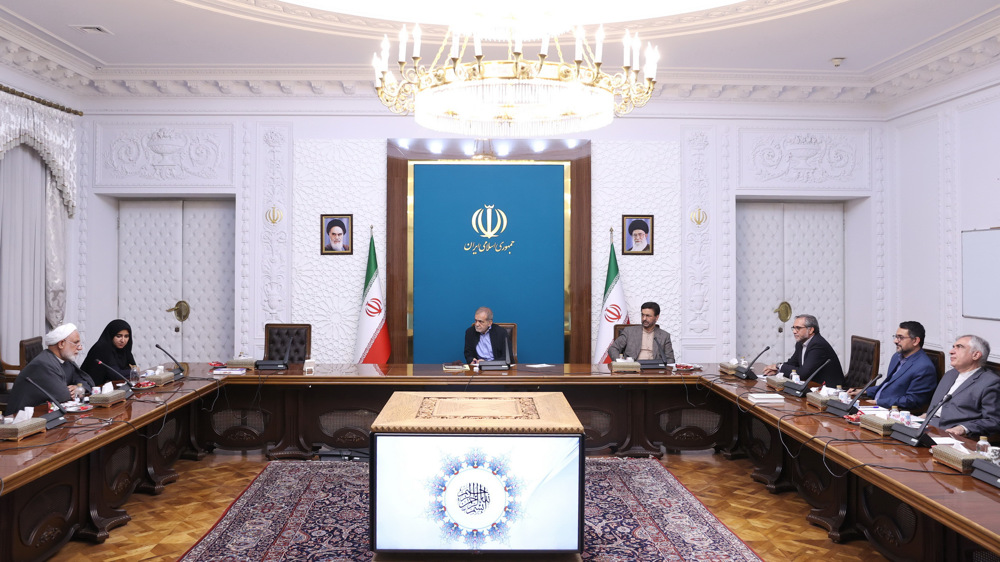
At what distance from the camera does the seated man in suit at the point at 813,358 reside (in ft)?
17.7

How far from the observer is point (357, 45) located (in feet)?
21.1

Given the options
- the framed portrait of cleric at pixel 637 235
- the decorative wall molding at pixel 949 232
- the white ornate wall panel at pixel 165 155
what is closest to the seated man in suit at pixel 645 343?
the framed portrait of cleric at pixel 637 235

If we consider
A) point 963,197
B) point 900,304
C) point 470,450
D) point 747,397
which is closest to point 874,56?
point 963,197

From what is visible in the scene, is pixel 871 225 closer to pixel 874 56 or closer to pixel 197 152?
pixel 874 56

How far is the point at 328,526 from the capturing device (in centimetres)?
415

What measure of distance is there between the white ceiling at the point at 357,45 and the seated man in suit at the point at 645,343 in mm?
2556

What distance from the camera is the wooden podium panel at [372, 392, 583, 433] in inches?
134

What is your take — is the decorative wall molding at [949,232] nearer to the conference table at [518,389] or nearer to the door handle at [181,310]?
the conference table at [518,389]

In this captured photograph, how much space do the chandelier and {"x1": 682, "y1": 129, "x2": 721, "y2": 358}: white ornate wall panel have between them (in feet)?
11.6

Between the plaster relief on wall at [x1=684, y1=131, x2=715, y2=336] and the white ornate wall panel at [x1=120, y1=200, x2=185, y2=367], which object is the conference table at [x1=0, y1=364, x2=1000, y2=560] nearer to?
the plaster relief on wall at [x1=684, y1=131, x2=715, y2=336]

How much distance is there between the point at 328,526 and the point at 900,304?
21.9 ft

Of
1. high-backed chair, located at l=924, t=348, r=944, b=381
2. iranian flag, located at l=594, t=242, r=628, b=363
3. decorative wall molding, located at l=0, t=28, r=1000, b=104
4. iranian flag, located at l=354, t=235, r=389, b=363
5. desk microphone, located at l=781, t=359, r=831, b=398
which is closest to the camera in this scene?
desk microphone, located at l=781, t=359, r=831, b=398

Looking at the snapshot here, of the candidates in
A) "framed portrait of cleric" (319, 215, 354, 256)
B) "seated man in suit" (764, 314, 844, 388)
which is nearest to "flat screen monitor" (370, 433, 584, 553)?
"seated man in suit" (764, 314, 844, 388)

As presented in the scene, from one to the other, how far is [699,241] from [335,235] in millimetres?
4079
